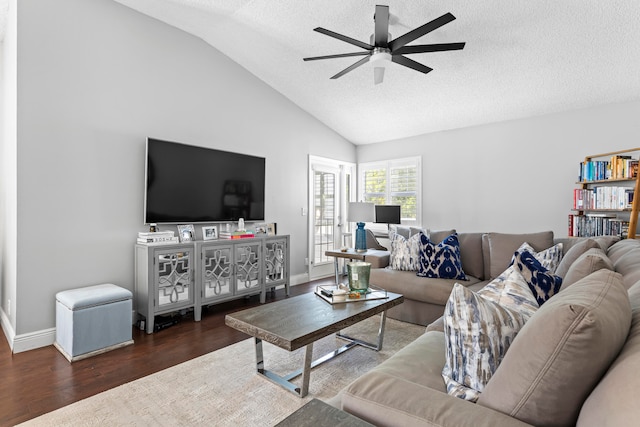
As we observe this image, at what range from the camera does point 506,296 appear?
4.92 ft

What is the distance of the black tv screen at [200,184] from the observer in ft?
11.6

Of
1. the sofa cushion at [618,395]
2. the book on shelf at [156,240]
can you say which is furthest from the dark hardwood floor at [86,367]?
the sofa cushion at [618,395]

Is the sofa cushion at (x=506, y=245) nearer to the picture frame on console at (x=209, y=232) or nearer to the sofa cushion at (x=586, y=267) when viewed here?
the sofa cushion at (x=586, y=267)

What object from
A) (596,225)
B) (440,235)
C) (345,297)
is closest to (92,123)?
(345,297)

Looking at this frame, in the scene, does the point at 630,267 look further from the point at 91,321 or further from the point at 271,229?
the point at 271,229

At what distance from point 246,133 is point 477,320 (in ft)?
13.2

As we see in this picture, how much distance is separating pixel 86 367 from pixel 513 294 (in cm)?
285

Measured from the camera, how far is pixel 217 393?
7.03ft

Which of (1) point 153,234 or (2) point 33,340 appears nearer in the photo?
(2) point 33,340

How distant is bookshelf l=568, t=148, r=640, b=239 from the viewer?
359 centimetres

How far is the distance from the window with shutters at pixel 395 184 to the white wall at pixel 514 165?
16cm

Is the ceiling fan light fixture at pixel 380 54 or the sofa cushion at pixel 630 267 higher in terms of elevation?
the ceiling fan light fixture at pixel 380 54

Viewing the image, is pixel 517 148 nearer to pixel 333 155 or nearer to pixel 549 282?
pixel 333 155

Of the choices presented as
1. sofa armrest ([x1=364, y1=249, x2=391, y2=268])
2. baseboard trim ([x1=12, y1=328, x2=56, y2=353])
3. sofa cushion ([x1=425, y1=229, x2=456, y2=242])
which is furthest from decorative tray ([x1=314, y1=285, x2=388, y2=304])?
baseboard trim ([x1=12, y1=328, x2=56, y2=353])
